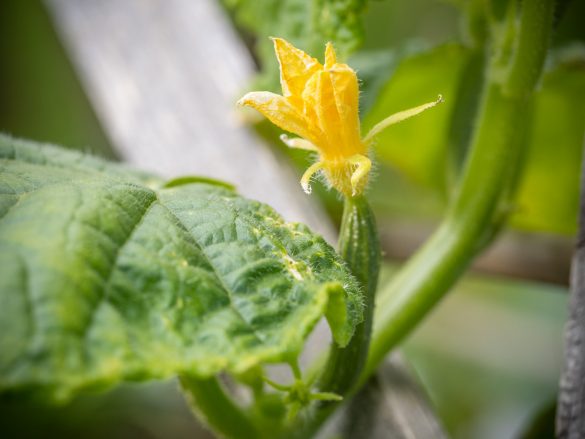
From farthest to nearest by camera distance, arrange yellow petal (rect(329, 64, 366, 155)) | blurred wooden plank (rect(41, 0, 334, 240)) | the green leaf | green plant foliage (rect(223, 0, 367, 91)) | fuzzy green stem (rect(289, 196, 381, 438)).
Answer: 1. blurred wooden plank (rect(41, 0, 334, 240))
2. green plant foliage (rect(223, 0, 367, 91))
3. fuzzy green stem (rect(289, 196, 381, 438))
4. yellow petal (rect(329, 64, 366, 155))
5. the green leaf

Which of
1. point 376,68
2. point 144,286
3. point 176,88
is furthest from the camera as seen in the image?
point 176,88

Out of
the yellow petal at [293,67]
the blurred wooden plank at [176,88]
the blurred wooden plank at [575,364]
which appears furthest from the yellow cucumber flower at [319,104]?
the blurred wooden plank at [176,88]

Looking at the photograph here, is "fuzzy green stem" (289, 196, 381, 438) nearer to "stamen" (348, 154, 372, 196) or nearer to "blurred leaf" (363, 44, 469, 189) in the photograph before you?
"stamen" (348, 154, 372, 196)

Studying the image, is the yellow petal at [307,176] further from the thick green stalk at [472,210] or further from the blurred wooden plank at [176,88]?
the blurred wooden plank at [176,88]

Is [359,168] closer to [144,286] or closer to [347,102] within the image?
[347,102]

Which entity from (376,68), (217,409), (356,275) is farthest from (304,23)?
(217,409)

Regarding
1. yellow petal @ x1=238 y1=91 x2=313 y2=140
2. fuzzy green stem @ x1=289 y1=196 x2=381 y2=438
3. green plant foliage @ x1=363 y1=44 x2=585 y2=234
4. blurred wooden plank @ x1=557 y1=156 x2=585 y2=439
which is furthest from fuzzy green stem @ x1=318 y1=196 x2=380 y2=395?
green plant foliage @ x1=363 y1=44 x2=585 y2=234
